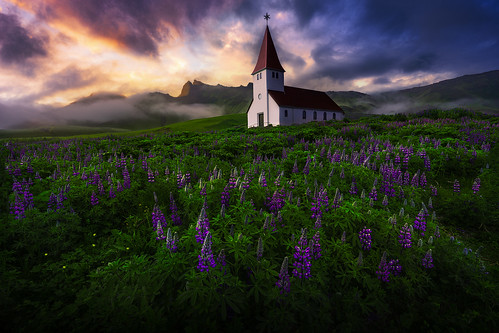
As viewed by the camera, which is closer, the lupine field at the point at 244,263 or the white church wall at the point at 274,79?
the lupine field at the point at 244,263

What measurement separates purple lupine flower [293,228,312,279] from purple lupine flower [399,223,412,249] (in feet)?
5.42

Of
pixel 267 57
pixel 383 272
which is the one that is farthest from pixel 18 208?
pixel 267 57

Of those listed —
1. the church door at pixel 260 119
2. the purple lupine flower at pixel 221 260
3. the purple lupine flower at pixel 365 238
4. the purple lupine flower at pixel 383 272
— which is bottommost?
the purple lupine flower at pixel 383 272

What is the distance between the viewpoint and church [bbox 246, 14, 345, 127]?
135ft

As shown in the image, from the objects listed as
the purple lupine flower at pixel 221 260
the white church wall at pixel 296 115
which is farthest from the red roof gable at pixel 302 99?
the purple lupine flower at pixel 221 260

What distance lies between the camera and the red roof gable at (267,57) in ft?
139

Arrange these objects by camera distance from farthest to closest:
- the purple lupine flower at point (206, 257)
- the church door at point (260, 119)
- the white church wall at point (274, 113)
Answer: the church door at point (260, 119), the white church wall at point (274, 113), the purple lupine flower at point (206, 257)

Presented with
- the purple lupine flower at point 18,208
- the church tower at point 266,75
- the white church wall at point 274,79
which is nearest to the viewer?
the purple lupine flower at point 18,208

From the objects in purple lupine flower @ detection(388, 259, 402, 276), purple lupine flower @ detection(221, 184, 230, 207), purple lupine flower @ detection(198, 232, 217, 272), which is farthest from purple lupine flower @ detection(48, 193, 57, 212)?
purple lupine flower @ detection(388, 259, 402, 276)

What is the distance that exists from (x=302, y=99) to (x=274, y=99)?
26.2 feet

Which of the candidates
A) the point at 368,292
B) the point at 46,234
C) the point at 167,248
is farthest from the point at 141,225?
the point at 368,292

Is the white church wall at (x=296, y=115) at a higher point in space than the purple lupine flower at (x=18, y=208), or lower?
higher

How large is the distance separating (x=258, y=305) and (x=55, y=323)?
2.31 meters

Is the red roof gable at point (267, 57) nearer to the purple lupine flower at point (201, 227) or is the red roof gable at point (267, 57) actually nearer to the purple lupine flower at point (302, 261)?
the purple lupine flower at point (201, 227)
